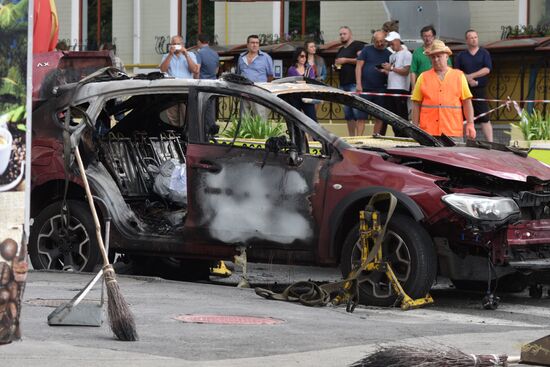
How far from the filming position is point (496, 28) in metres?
26.8

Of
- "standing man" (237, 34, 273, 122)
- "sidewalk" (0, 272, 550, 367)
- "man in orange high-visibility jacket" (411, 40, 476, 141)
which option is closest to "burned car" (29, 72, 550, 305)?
"sidewalk" (0, 272, 550, 367)

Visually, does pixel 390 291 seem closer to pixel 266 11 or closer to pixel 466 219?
pixel 466 219

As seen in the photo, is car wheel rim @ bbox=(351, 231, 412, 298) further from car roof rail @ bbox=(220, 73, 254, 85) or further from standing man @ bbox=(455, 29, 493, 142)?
standing man @ bbox=(455, 29, 493, 142)

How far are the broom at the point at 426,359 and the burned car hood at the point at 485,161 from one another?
12.9 feet

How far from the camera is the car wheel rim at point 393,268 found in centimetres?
1178

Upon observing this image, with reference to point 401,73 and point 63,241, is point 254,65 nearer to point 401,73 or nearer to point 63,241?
point 401,73

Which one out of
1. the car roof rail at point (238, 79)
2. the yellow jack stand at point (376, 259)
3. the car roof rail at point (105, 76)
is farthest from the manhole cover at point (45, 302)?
the car roof rail at point (105, 76)

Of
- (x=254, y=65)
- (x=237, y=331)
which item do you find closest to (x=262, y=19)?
(x=254, y=65)

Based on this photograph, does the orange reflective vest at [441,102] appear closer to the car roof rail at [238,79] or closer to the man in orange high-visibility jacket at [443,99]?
the man in orange high-visibility jacket at [443,99]

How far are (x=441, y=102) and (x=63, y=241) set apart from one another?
16.8ft

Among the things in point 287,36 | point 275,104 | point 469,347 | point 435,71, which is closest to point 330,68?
point 287,36

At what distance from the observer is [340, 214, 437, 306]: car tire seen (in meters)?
11.7

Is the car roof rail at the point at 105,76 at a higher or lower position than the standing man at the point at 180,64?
higher

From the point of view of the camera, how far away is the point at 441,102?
657 inches
